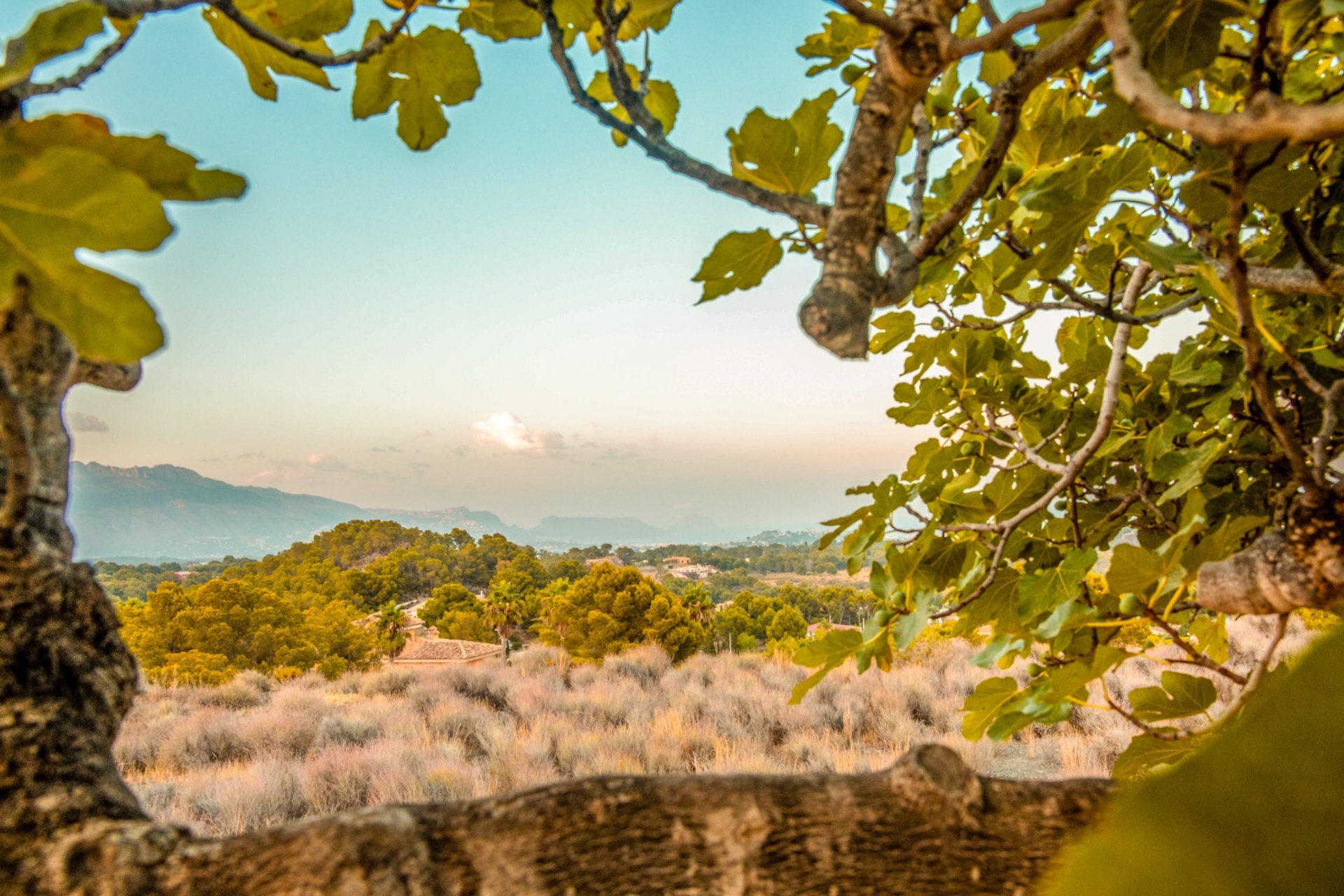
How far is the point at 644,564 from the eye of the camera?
46562 mm

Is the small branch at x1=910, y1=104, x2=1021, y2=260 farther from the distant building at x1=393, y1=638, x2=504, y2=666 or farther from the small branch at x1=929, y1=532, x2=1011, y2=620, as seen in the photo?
the distant building at x1=393, y1=638, x2=504, y2=666

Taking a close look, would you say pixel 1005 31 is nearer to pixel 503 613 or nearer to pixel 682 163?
pixel 682 163

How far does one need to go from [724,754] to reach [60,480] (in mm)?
6501

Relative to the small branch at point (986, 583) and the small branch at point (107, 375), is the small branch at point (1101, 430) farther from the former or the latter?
the small branch at point (107, 375)

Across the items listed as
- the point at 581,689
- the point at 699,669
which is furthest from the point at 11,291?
the point at 699,669

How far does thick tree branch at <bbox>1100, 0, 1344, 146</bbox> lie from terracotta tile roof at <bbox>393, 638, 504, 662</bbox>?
1669cm

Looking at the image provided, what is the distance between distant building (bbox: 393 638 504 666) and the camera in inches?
607

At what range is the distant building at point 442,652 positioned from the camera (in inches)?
607

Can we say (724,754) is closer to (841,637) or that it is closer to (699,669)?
(699,669)

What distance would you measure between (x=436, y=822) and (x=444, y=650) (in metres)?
17.7

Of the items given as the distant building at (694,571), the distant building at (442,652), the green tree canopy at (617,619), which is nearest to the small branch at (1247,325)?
the green tree canopy at (617,619)

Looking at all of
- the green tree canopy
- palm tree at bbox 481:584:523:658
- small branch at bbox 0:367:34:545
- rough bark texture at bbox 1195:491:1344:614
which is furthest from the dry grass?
palm tree at bbox 481:584:523:658

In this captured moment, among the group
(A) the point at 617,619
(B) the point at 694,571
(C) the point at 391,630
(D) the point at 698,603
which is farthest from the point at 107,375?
(B) the point at 694,571

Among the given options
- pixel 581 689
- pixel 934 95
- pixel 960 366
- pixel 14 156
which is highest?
pixel 934 95
